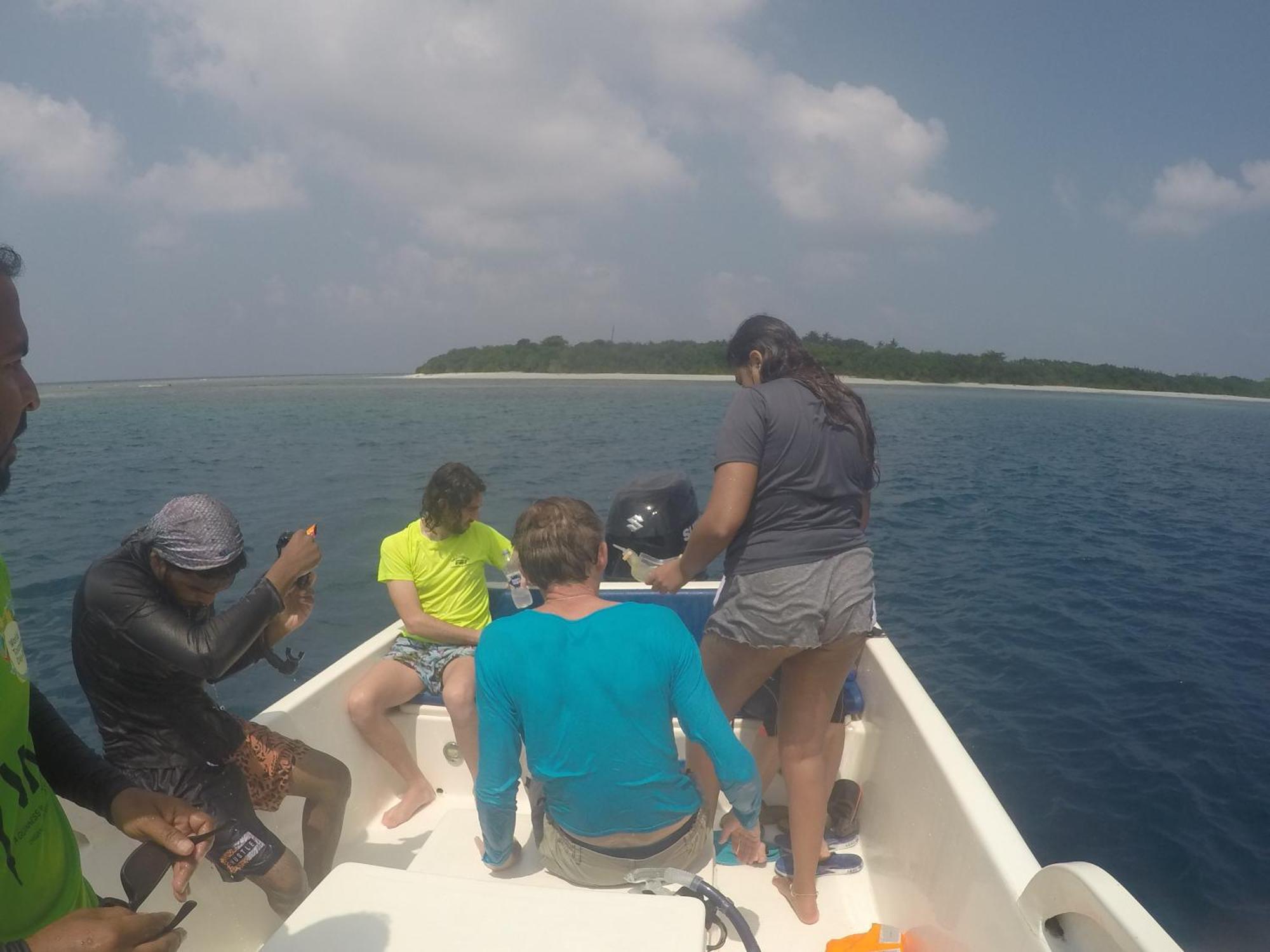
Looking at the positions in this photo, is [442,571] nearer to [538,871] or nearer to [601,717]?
[538,871]

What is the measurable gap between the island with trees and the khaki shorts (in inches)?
2787

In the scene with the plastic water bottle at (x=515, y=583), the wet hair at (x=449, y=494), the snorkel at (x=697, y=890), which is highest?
the wet hair at (x=449, y=494)

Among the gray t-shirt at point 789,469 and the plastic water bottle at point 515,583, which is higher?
the gray t-shirt at point 789,469

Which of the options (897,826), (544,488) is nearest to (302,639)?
(897,826)

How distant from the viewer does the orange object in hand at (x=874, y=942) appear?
6.75 feet

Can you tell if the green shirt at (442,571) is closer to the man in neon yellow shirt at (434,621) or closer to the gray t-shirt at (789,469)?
the man in neon yellow shirt at (434,621)

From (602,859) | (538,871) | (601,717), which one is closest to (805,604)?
(601,717)

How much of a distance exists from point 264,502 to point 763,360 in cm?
1474

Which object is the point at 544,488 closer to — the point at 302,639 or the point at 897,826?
the point at 302,639

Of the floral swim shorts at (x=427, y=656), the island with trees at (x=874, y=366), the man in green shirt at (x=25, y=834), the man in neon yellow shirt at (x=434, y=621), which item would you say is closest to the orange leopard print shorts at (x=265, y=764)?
the man in neon yellow shirt at (x=434, y=621)

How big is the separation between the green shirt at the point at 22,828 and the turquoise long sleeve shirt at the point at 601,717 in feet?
2.75

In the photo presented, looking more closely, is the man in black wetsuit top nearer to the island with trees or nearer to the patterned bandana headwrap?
the patterned bandana headwrap

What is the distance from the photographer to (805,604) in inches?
84.4

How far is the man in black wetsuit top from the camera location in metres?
1.87
